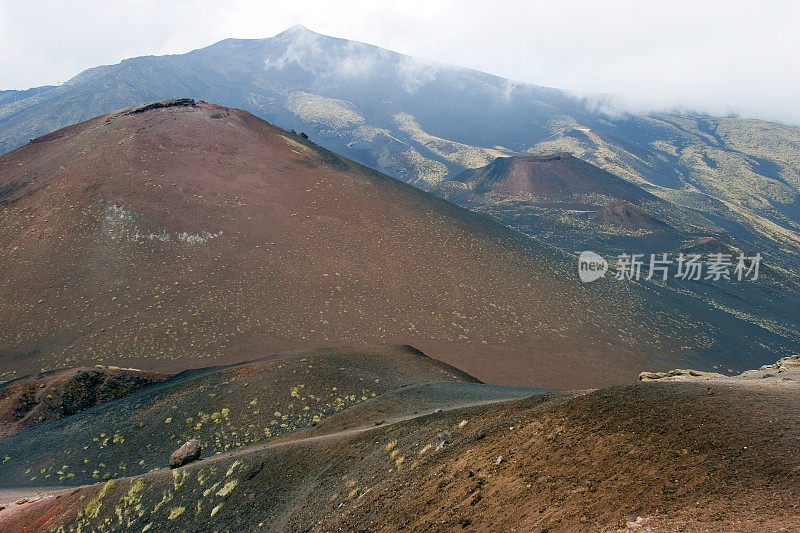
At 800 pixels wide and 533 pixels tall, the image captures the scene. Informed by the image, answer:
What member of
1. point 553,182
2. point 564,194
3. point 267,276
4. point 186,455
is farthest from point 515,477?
point 553,182

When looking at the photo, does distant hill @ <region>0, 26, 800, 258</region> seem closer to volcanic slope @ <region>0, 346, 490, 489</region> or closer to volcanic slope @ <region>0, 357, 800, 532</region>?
volcanic slope @ <region>0, 346, 490, 489</region>

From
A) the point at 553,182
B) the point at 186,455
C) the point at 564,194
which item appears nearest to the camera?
the point at 186,455

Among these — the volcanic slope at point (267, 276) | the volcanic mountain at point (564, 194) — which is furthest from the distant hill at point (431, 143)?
the volcanic slope at point (267, 276)

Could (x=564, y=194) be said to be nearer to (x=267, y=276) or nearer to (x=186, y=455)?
(x=267, y=276)

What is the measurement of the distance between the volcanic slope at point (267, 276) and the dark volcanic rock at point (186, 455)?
12346 mm

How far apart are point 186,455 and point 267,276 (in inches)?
849

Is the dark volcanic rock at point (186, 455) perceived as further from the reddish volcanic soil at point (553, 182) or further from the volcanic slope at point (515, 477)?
the reddish volcanic soil at point (553, 182)

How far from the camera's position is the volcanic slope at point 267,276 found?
92.6ft

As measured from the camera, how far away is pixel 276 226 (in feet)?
130

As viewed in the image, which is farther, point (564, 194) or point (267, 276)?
point (564, 194)

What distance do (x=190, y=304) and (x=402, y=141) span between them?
148m

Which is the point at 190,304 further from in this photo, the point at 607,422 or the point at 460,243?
the point at 607,422

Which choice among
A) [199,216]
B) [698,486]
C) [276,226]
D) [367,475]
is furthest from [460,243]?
[698,486]

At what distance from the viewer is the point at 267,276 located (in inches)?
1340
